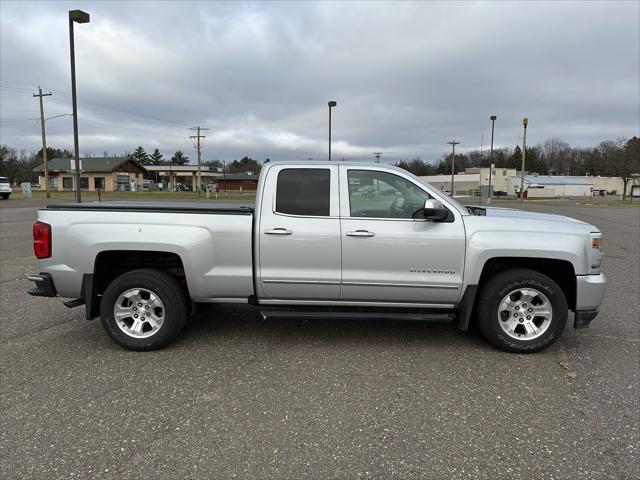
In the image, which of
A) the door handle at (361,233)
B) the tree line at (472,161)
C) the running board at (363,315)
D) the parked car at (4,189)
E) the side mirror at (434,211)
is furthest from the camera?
the tree line at (472,161)

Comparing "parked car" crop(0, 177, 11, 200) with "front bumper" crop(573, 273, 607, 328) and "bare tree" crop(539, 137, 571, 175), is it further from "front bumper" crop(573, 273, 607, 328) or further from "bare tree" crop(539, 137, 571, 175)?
"bare tree" crop(539, 137, 571, 175)

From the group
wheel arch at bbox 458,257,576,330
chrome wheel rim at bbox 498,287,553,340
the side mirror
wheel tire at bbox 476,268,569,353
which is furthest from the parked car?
chrome wheel rim at bbox 498,287,553,340

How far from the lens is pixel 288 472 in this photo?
2.63 metres

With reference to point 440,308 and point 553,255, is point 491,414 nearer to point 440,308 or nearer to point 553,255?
point 440,308

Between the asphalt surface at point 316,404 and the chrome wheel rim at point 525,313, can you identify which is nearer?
the asphalt surface at point 316,404

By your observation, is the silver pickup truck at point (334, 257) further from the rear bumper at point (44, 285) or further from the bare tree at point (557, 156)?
the bare tree at point (557, 156)

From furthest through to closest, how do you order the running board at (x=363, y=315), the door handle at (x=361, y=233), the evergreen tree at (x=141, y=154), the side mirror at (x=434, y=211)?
1. the evergreen tree at (x=141, y=154)
2. the running board at (x=363, y=315)
3. the door handle at (x=361, y=233)
4. the side mirror at (x=434, y=211)

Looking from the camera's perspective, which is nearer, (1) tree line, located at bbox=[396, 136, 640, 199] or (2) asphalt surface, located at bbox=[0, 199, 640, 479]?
(2) asphalt surface, located at bbox=[0, 199, 640, 479]

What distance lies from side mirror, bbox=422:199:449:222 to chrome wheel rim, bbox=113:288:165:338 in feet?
8.81

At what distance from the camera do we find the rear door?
423 centimetres

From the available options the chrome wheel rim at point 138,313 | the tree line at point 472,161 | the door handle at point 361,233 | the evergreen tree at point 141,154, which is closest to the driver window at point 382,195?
the door handle at point 361,233

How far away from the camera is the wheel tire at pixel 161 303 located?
430 centimetres

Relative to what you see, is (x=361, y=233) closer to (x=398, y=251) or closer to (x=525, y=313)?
(x=398, y=251)

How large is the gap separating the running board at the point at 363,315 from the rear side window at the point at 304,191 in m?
0.98
